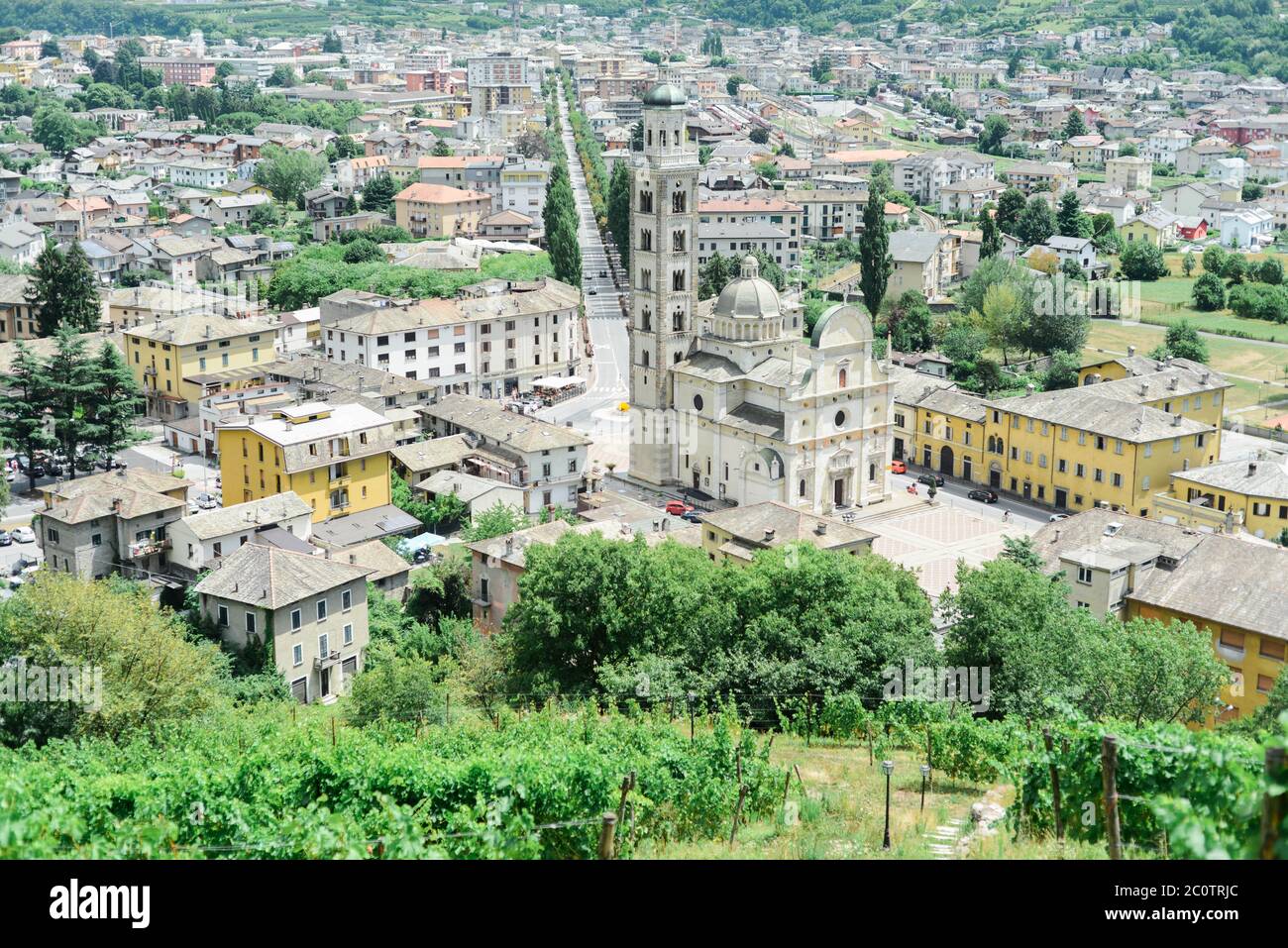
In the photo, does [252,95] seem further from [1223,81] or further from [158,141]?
[1223,81]

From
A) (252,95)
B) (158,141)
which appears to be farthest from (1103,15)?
(158,141)

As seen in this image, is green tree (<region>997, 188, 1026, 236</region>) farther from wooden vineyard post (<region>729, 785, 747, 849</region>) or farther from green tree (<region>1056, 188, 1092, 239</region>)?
wooden vineyard post (<region>729, 785, 747, 849</region>)

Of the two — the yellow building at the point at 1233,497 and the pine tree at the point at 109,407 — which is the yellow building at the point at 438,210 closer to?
the pine tree at the point at 109,407

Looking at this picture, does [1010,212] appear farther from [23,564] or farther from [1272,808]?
[1272,808]

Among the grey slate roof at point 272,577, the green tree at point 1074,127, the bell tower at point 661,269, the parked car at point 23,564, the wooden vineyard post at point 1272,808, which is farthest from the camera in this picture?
the green tree at point 1074,127

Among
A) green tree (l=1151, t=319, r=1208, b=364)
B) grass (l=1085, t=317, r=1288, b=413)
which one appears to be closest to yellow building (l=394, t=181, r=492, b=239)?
grass (l=1085, t=317, r=1288, b=413)


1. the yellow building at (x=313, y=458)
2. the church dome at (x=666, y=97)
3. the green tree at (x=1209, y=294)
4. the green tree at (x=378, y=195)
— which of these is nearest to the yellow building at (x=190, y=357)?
the yellow building at (x=313, y=458)
